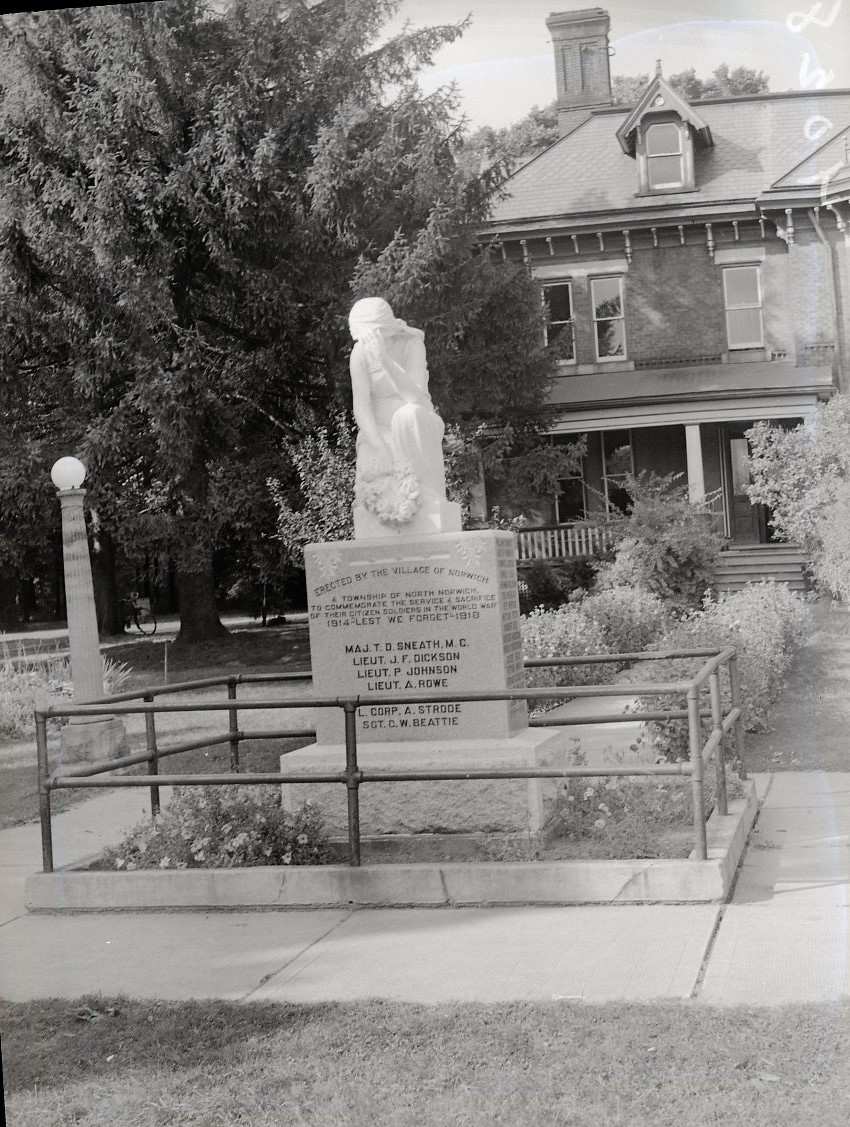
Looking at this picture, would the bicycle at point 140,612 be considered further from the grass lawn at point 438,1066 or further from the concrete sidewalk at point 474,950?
the grass lawn at point 438,1066

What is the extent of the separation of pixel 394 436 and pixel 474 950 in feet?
11.2

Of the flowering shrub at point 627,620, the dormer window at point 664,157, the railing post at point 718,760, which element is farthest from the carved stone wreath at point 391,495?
the dormer window at point 664,157

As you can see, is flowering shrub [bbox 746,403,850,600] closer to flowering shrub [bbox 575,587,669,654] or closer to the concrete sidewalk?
flowering shrub [bbox 575,587,669,654]

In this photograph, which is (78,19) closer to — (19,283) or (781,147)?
(19,283)

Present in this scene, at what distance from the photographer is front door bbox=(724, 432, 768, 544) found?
82.5 ft

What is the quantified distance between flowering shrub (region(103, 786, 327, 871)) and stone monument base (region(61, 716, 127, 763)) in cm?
504

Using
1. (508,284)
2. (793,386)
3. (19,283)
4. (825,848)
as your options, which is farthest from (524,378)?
(825,848)

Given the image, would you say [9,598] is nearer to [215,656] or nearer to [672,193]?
[215,656]

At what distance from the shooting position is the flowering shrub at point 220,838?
6730 millimetres

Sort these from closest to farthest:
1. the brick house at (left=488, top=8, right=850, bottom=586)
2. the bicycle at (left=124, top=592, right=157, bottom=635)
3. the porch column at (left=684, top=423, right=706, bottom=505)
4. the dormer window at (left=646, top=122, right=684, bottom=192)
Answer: the bicycle at (left=124, top=592, right=157, bottom=635), the porch column at (left=684, top=423, right=706, bottom=505), the brick house at (left=488, top=8, right=850, bottom=586), the dormer window at (left=646, top=122, right=684, bottom=192)

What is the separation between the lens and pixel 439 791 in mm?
7230

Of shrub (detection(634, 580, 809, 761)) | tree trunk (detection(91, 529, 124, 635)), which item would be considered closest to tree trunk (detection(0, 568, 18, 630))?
tree trunk (detection(91, 529, 124, 635))

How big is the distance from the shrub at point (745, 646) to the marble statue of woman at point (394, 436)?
275cm

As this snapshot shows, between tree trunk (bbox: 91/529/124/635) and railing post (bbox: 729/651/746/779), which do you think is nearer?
railing post (bbox: 729/651/746/779)
